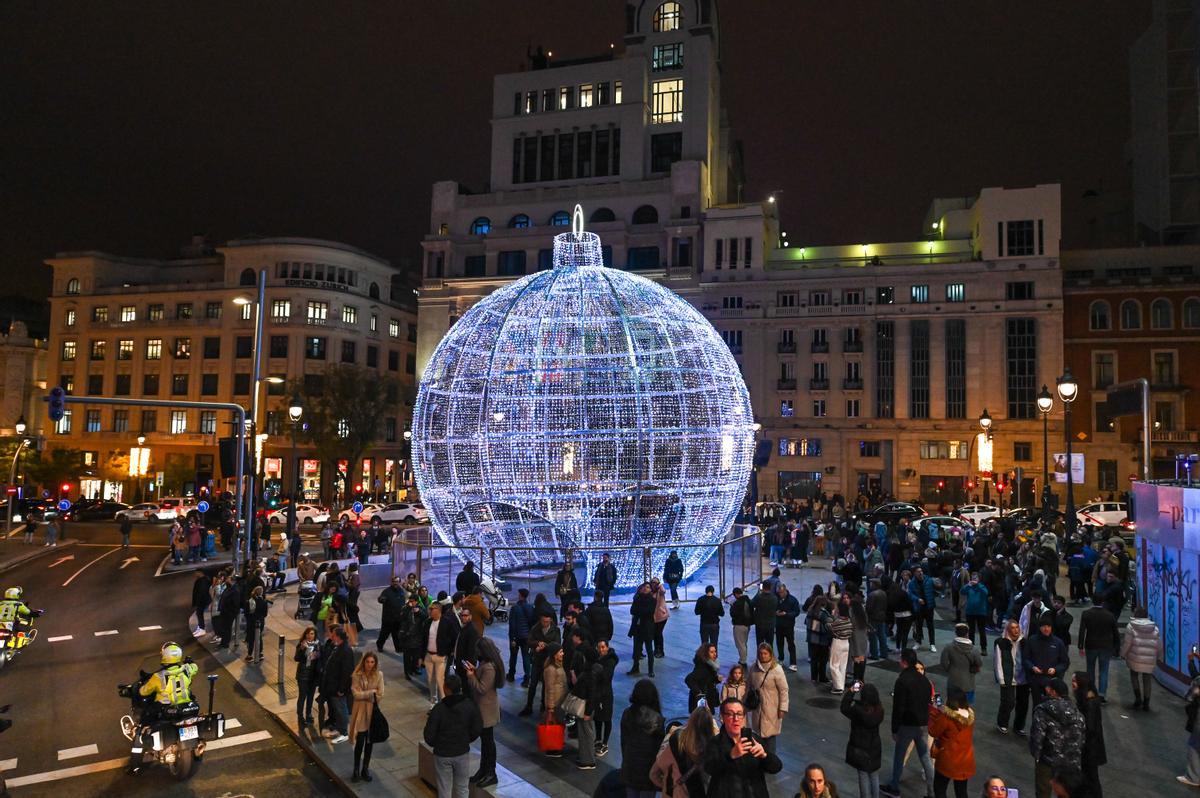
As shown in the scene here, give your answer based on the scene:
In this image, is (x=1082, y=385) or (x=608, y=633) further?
(x=1082, y=385)

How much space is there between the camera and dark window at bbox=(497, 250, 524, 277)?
64.5m

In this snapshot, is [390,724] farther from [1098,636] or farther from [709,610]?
[1098,636]

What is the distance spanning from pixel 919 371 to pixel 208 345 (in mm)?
53517

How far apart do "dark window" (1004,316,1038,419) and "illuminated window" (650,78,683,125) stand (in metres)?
32.4

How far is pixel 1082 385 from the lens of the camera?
169ft

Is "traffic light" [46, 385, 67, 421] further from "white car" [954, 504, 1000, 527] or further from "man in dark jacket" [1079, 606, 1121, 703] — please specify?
"white car" [954, 504, 1000, 527]

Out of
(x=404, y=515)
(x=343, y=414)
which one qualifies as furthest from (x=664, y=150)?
(x=404, y=515)

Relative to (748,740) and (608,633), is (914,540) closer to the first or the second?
(608,633)

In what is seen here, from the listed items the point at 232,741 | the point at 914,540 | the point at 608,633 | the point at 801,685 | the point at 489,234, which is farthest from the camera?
the point at 489,234

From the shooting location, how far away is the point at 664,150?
67.0 meters

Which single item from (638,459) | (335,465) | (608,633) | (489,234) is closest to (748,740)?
(608,633)

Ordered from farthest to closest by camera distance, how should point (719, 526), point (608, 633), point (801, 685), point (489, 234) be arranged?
point (489, 234) < point (719, 526) < point (801, 685) < point (608, 633)

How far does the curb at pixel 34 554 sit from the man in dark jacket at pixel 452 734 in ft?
83.1

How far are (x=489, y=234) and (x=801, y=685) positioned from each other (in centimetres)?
5740
